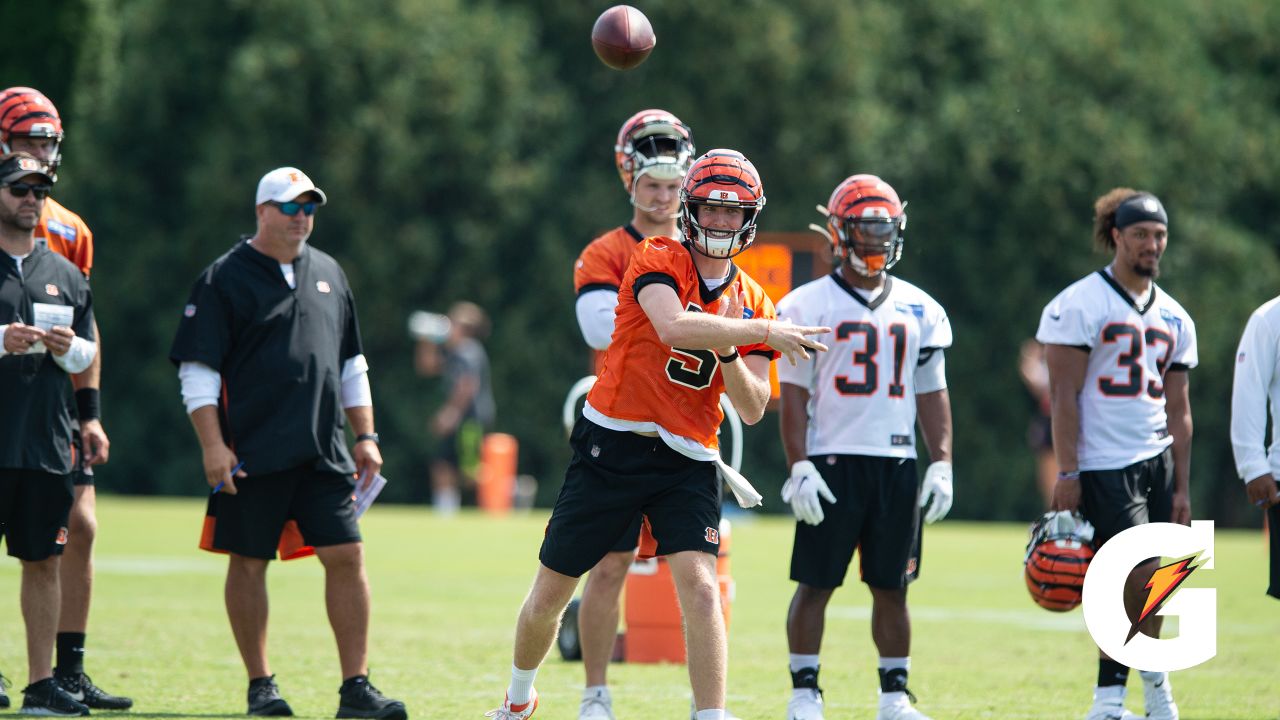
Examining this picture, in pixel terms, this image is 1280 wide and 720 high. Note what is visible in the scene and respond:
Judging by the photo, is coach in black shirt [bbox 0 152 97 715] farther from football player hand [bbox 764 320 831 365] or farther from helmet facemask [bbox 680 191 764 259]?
football player hand [bbox 764 320 831 365]

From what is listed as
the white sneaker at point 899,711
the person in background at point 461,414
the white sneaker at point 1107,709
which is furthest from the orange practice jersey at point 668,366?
the person in background at point 461,414

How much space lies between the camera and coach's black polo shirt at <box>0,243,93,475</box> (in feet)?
22.4

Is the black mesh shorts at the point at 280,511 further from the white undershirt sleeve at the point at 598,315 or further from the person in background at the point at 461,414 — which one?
the person in background at the point at 461,414

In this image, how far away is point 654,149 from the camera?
7.34 m

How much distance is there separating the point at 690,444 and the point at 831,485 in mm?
1224

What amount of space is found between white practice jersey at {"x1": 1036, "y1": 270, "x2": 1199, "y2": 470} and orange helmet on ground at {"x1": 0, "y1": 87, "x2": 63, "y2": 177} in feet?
14.6

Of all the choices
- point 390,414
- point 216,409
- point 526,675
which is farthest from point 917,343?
point 390,414

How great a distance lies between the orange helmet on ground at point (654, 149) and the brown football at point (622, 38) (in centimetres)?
30

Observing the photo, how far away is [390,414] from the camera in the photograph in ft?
90.2

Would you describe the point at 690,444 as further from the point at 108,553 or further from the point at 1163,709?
the point at 108,553

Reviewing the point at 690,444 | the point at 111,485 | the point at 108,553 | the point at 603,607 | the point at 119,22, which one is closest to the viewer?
the point at 690,444

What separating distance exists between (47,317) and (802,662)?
341 cm

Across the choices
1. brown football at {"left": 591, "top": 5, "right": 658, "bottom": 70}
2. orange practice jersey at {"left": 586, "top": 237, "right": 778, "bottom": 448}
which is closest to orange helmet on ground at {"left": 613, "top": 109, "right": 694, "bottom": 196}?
brown football at {"left": 591, "top": 5, "right": 658, "bottom": 70}

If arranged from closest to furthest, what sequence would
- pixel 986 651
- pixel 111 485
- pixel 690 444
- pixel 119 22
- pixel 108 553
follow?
pixel 690 444
pixel 986 651
pixel 108 553
pixel 119 22
pixel 111 485
